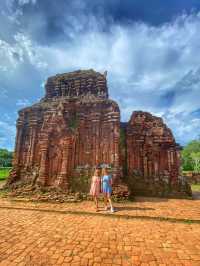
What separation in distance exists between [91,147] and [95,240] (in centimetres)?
685

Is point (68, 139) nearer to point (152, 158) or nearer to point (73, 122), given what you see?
point (73, 122)

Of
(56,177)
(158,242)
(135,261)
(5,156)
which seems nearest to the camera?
(135,261)

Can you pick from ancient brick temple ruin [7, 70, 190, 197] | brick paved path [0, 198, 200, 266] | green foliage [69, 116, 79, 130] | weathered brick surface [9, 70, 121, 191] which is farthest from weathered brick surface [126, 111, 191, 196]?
brick paved path [0, 198, 200, 266]

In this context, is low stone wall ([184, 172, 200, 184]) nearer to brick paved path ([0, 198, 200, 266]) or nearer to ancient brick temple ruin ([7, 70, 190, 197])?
ancient brick temple ruin ([7, 70, 190, 197])

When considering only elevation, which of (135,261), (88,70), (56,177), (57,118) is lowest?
(135,261)

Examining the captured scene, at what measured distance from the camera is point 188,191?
11.2 metres

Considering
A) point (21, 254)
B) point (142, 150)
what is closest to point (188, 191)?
point (142, 150)

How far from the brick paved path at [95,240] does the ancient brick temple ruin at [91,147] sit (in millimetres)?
4105

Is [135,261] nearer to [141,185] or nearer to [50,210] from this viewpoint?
[50,210]

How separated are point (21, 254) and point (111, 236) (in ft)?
7.24

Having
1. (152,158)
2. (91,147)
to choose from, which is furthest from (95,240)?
(152,158)

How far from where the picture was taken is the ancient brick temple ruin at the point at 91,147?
1073 cm

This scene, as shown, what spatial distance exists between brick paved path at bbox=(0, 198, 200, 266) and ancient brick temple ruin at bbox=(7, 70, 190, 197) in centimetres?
410

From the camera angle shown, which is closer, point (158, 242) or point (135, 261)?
point (135, 261)
